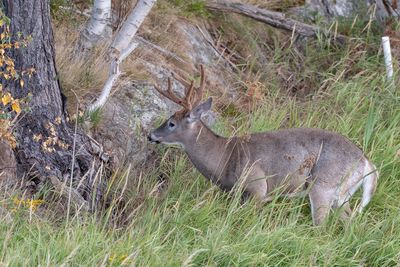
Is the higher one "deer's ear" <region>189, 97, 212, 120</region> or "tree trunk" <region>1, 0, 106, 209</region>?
"tree trunk" <region>1, 0, 106, 209</region>

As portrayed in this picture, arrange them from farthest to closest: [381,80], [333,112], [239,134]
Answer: [381,80] → [333,112] → [239,134]

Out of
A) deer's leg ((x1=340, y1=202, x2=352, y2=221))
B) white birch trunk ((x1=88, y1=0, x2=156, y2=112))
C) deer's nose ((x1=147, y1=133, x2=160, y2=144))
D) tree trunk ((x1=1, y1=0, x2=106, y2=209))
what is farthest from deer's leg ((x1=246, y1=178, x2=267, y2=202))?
white birch trunk ((x1=88, y1=0, x2=156, y2=112))

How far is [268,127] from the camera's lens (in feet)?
30.9

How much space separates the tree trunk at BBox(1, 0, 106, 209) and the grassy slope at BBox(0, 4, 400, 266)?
1.64 feet

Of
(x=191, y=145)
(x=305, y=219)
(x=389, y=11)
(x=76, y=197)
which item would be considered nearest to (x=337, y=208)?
(x=305, y=219)

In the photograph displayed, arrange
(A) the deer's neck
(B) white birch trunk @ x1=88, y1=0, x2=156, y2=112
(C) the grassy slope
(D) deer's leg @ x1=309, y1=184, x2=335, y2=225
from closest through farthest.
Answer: (C) the grassy slope, (D) deer's leg @ x1=309, y1=184, x2=335, y2=225, (A) the deer's neck, (B) white birch trunk @ x1=88, y1=0, x2=156, y2=112

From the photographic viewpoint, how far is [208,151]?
8578mm

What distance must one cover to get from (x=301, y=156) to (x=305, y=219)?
611 mm

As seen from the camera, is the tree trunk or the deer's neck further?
the deer's neck

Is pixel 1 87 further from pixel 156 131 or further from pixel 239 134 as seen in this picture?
pixel 239 134

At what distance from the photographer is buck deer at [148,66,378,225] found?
810cm

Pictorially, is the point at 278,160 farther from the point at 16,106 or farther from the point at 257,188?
the point at 16,106

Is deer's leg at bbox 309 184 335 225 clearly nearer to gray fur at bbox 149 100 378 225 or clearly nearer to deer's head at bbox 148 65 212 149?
gray fur at bbox 149 100 378 225

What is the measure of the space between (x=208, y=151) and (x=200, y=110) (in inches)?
14.4
